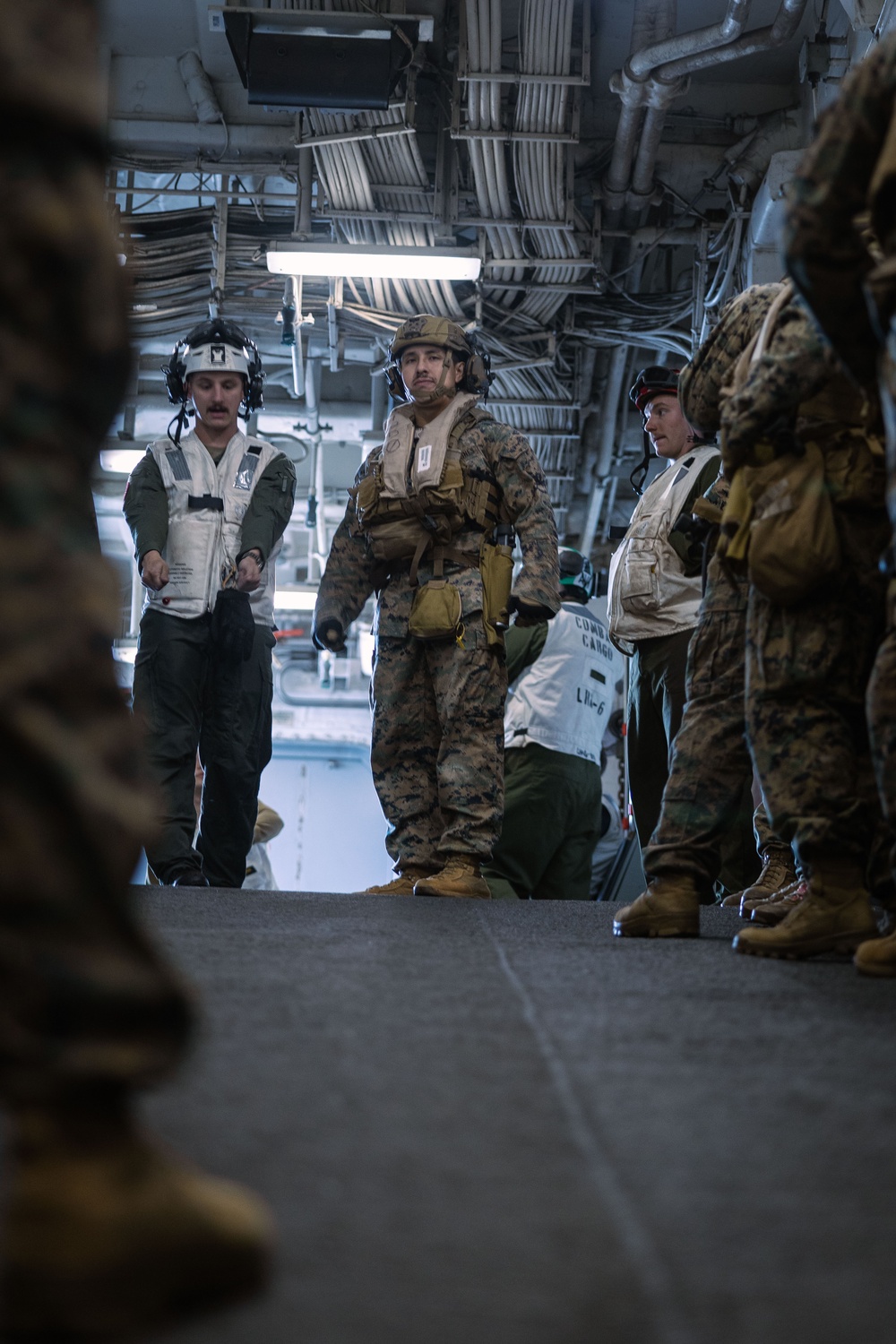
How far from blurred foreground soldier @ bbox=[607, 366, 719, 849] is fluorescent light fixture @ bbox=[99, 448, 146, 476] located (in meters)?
5.09

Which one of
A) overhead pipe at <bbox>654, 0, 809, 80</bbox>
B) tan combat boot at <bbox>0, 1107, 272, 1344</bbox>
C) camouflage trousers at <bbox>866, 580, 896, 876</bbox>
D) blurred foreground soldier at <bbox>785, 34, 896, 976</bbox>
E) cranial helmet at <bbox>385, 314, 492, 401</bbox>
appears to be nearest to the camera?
tan combat boot at <bbox>0, 1107, 272, 1344</bbox>

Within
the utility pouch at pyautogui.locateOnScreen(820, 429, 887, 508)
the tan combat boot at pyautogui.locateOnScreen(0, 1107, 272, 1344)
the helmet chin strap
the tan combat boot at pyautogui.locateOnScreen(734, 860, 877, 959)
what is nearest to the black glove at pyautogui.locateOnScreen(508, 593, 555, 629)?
the helmet chin strap

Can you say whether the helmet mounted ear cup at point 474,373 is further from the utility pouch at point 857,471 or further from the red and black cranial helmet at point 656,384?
the utility pouch at point 857,471

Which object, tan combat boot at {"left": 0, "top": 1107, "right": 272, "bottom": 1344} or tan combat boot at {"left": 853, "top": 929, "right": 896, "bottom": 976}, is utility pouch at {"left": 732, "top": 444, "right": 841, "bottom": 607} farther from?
tan combat boot at {"left": 0, "top": 1107, "right": 272, "bottom": 1344}

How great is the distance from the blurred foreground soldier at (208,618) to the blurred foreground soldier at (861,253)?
8.99ft

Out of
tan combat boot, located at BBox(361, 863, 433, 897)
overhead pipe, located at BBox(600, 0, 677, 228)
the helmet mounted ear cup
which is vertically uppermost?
overhead pipe, located at BBox(600, 0, 677, 228)

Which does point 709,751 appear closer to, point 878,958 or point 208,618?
point 878,958

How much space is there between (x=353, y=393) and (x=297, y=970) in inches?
318

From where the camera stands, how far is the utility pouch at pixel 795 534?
257 cm

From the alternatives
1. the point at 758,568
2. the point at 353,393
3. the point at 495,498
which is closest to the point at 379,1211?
the point at 758,568

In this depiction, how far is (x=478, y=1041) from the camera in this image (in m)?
1.58

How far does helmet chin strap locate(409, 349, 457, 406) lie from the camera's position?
4.60 metres

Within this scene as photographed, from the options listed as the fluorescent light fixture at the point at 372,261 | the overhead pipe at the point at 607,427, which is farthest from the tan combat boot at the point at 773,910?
the overhead pipe at the point at 607,427

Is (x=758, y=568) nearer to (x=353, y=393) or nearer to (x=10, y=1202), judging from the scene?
(x=10, y=1202)
